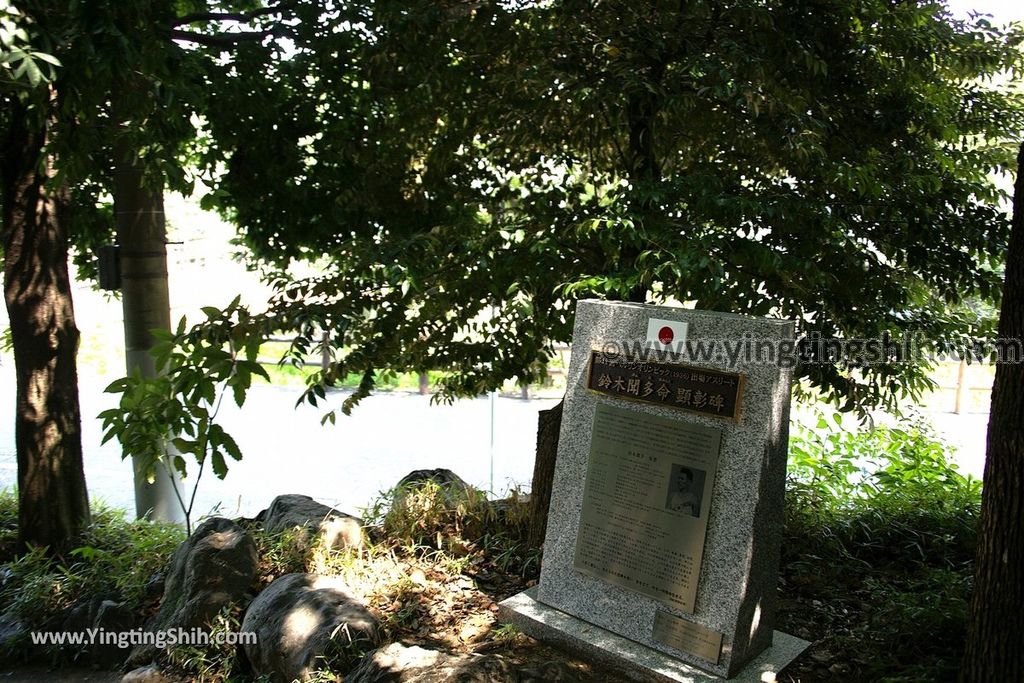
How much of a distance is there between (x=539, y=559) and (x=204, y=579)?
198cm

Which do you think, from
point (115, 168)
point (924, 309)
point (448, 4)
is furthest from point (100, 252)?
point (924, 309)

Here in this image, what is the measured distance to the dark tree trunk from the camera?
5156mm

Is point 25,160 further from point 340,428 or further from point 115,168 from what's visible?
point 340,428

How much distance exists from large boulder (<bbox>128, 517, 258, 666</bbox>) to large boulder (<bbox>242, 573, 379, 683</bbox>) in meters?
0.27

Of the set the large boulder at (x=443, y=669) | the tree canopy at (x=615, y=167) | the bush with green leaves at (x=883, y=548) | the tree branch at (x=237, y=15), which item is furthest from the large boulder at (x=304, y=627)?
the tree branch at (x=237, y=15)

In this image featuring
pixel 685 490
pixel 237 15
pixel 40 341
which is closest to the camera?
pixel 685 490

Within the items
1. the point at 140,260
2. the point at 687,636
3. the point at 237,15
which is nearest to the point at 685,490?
the point at 687,636

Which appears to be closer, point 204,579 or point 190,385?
point 190,385

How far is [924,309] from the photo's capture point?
178 inches

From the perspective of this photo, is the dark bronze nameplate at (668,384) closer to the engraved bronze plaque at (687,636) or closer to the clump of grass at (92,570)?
the engraved bronze plaque at (687,636)

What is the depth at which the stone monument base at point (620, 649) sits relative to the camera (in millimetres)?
3588

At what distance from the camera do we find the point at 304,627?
4133mm

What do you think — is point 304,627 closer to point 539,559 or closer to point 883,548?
point 539,559

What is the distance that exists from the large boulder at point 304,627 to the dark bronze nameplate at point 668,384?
170 centimetres
